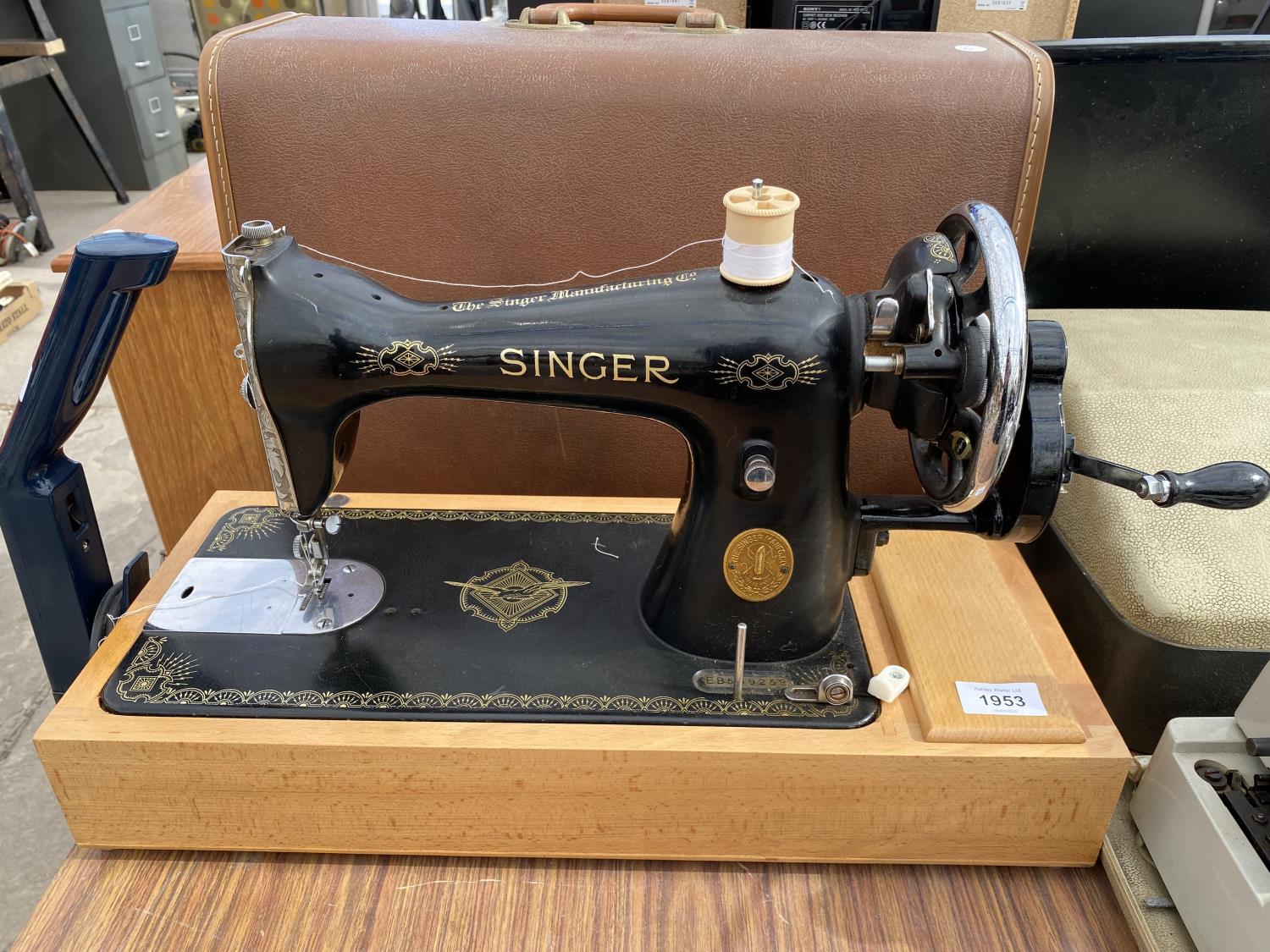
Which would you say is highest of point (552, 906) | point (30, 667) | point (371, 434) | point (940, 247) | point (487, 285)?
point (940, 247)

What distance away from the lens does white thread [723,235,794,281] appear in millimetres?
762

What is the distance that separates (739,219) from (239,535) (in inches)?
26.9

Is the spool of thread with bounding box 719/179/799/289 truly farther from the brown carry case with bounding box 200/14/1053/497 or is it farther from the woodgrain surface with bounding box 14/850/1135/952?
the woodgrain surface with bounding box 14/850/1135/952

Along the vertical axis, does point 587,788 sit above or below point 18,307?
above

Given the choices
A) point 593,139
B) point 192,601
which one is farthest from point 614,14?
point 192,601

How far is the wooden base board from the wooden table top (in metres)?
0.56

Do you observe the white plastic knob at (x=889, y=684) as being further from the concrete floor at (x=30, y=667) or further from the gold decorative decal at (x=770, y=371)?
the concrete floor at (x=30, y=667)

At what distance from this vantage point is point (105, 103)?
4.21 metres

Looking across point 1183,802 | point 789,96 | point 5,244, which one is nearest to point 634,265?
point 789,96

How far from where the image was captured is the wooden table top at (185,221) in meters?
1.17

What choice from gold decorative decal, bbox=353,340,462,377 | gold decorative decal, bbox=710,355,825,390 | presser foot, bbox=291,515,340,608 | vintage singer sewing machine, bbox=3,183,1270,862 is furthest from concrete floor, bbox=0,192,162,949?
gold decorative decal, bbox=710,355,825,390

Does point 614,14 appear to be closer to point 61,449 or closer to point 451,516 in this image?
point 451,516

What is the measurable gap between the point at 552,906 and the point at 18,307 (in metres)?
3.03

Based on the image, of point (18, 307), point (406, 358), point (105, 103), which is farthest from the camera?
point (105, 103)
